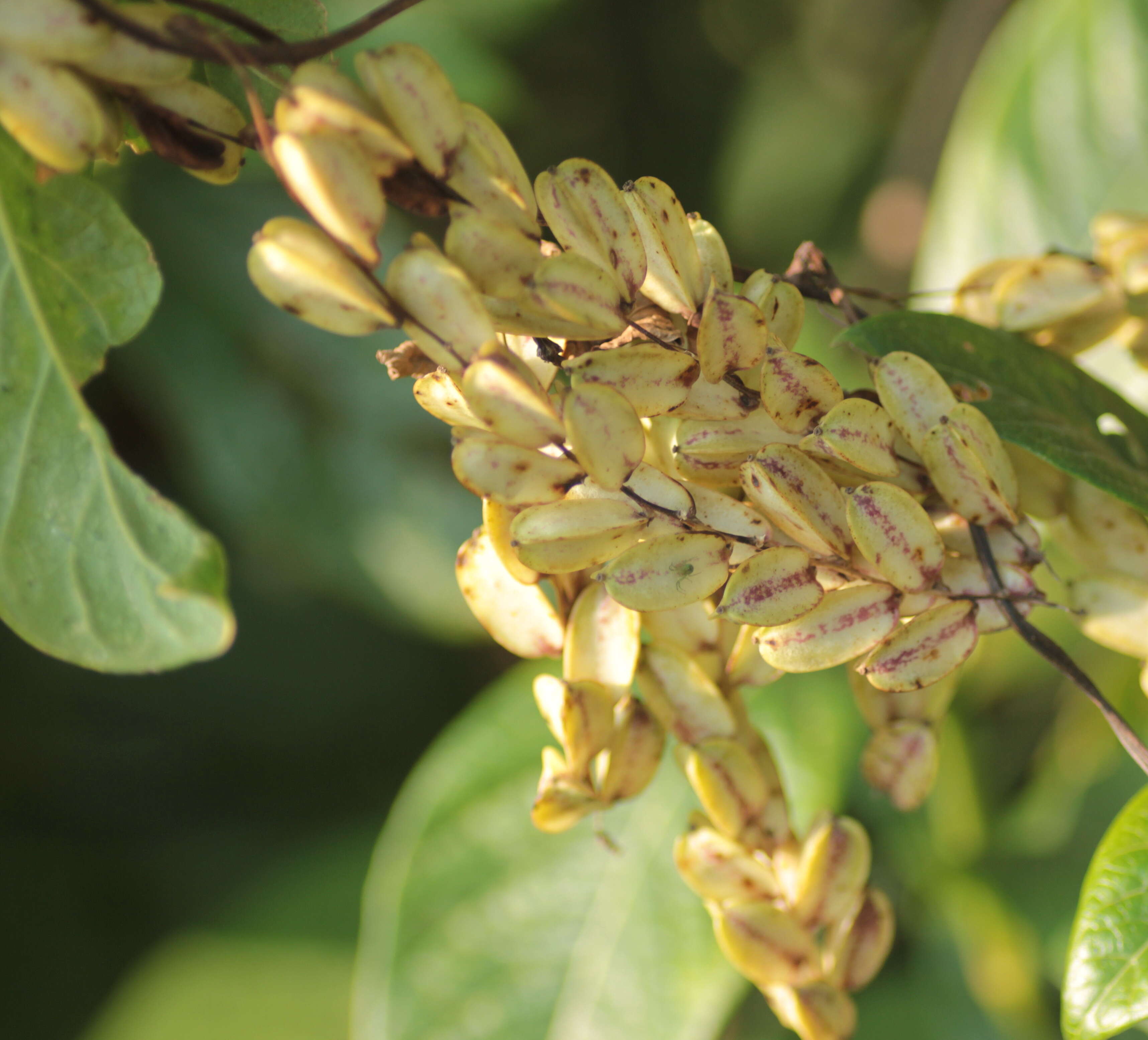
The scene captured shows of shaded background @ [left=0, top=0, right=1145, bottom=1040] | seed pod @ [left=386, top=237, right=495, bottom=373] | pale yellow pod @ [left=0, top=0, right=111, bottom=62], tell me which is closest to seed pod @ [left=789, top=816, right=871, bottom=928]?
seed pod @ [left=386, top=237, right=495, bottom=373]

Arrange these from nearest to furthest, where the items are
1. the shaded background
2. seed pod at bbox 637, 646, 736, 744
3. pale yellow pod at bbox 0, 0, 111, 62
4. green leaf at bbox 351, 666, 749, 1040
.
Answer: pale yellow pod at bbox 0, 0, 111, 62 < seed pod at bbox 637, 646, 736, 744 < green leaf at bbox 351, 666, 749, 1040 < the shaded background

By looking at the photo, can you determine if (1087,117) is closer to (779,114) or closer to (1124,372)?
(1124,372)

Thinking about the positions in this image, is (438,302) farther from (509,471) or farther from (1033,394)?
(1033,394)

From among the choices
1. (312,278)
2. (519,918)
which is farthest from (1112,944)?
(519,918)

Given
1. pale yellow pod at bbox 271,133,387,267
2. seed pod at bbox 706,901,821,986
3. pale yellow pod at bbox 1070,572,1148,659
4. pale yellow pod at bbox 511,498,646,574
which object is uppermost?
pale yellow pod at bbox 271,133,387,267

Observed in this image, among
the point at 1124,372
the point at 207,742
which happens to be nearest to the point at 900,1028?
the point at 1124,372

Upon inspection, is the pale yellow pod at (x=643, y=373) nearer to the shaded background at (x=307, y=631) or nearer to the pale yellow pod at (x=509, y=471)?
the pale yellow pod at (x=509, y=471)

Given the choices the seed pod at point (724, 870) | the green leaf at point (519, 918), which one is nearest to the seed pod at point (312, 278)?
the seed pod at point (724, 870)

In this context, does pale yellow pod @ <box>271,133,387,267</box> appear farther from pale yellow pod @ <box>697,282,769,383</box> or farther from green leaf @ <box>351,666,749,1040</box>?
green leaf @ <box>351,666,749,1040</box>
